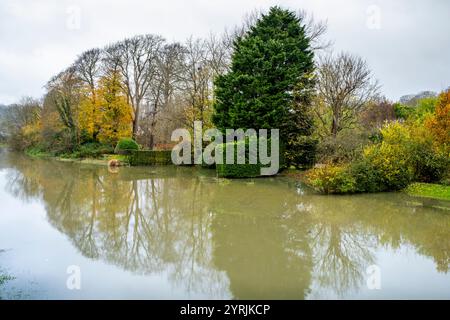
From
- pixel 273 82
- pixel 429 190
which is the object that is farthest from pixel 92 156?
pixel 429 190

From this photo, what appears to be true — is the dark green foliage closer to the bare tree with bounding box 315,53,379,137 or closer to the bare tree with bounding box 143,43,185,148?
the bare tree with bounding box 315,53,379,137

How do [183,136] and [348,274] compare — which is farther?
[183,136]

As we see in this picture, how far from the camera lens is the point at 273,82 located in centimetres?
1998

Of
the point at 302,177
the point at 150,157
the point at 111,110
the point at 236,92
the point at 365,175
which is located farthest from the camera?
the point at 111,110

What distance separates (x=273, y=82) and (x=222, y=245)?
1472 cm

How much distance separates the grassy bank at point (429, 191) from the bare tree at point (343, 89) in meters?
6.60

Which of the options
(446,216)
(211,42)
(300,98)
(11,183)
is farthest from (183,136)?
(446,216)

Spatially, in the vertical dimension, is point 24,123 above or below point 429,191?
above

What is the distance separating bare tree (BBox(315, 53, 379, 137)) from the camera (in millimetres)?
19391

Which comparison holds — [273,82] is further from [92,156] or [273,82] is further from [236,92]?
[92,156]

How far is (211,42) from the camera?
25984mm

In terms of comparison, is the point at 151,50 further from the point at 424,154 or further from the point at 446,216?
the point at 446,216

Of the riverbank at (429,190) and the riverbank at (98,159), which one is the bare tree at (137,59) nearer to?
the riverbank at (98,159)

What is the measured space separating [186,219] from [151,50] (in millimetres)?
24532
